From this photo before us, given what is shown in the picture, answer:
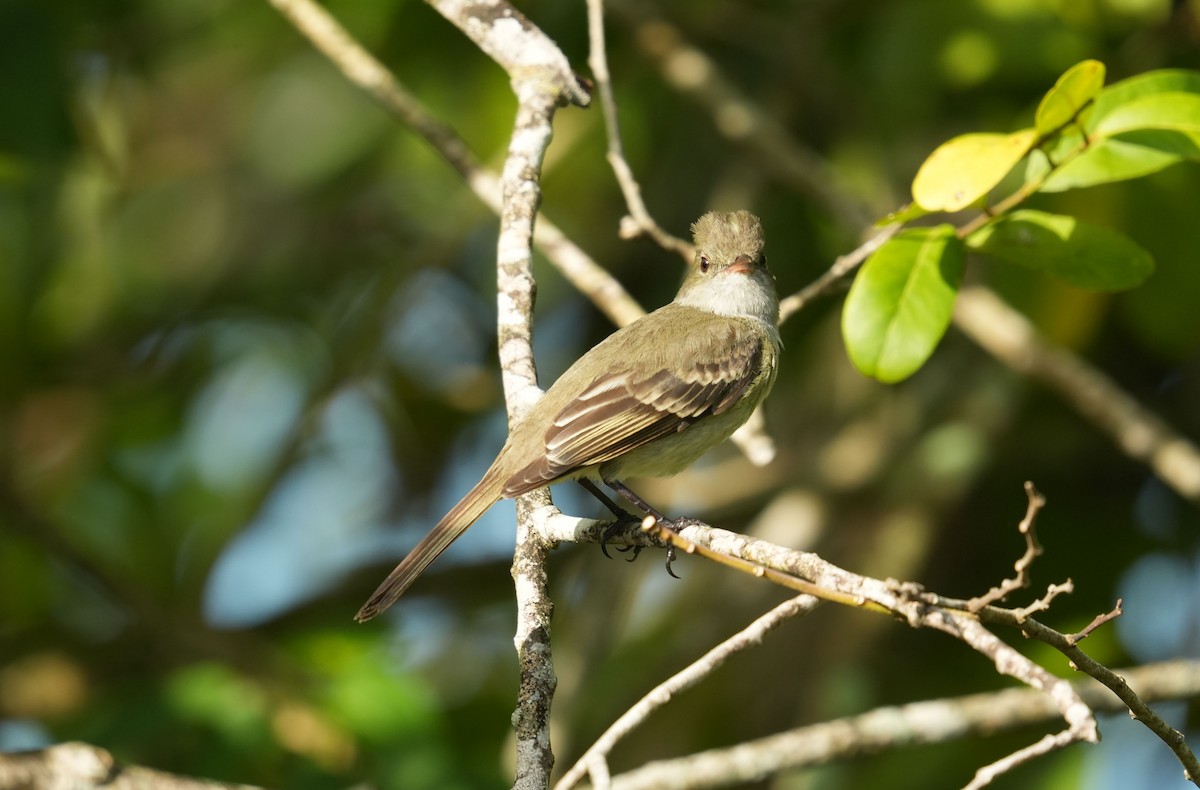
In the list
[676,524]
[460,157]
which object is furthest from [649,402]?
[460,157]

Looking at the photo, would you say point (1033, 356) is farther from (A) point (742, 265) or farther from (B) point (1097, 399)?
(A) point (742, 265)

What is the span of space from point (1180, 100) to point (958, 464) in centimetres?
276

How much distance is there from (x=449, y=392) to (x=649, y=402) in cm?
238

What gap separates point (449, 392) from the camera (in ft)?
22.0

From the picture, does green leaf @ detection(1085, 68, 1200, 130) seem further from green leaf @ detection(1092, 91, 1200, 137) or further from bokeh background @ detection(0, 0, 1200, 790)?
bokeh background @ detection(0, 0, 1200, 790)

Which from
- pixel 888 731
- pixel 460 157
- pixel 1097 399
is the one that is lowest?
pixel 888 731

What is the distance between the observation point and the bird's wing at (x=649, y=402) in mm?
A: 4234

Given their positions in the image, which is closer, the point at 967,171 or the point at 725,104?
the point at 967,171

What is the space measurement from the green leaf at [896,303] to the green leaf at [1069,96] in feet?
1.38

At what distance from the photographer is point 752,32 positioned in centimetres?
660

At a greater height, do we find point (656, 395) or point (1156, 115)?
point (656, 395)

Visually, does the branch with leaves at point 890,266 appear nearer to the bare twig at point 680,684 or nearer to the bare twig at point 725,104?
the bare twig at point 680,684

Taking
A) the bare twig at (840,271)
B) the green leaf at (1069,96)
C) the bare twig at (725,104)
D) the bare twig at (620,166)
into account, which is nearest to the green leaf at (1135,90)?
the green leaf at (1069,96)

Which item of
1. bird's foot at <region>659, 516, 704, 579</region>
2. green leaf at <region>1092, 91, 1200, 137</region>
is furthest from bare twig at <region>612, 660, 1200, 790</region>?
green leaf at <region>1092, 91, 1200, 137</region>
